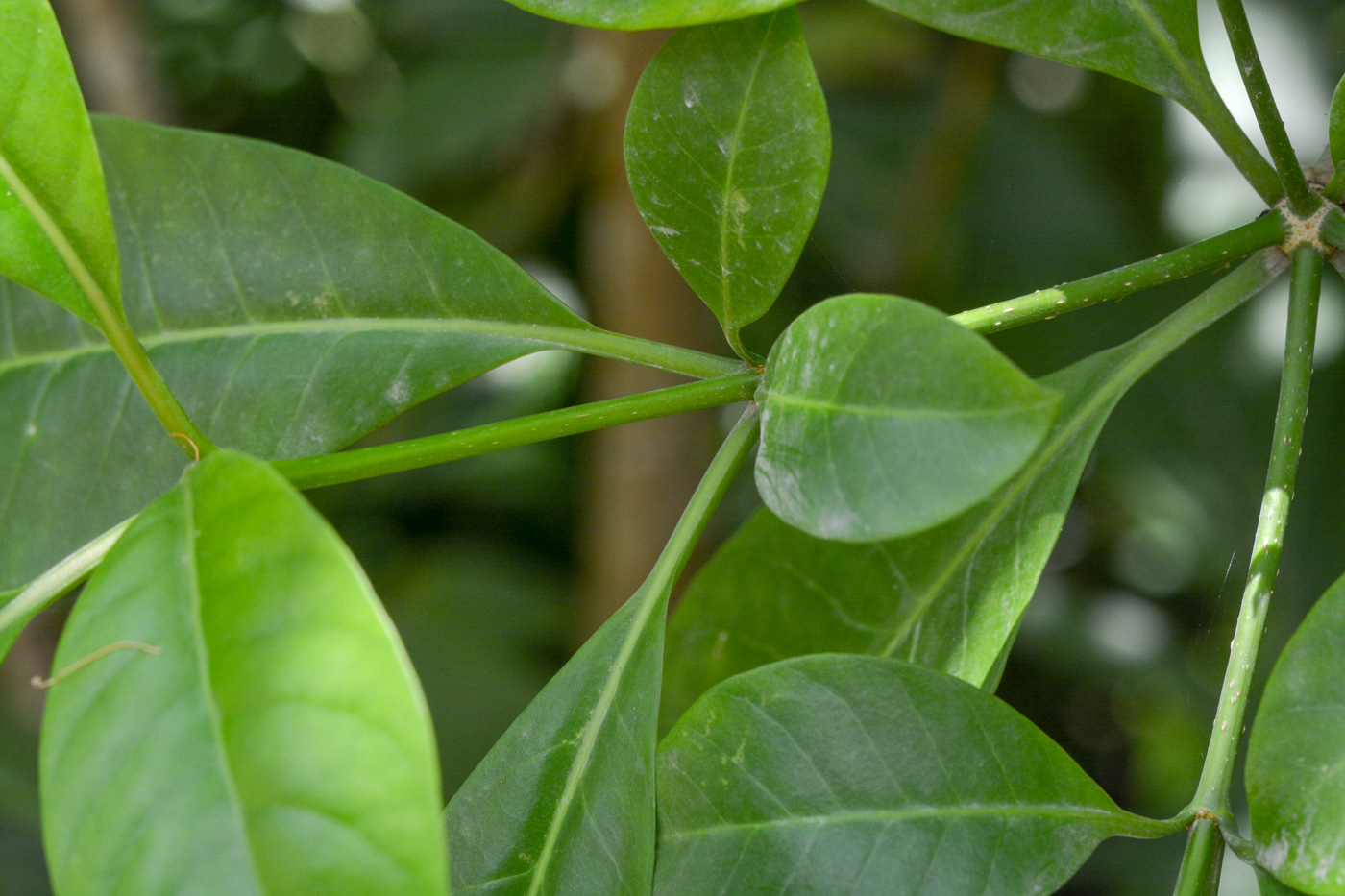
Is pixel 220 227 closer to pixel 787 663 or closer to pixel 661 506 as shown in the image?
pixel 787 663

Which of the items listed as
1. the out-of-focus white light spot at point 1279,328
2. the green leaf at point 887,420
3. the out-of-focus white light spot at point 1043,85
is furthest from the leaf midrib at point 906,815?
the out-of-focus white light spot at point 1043,85

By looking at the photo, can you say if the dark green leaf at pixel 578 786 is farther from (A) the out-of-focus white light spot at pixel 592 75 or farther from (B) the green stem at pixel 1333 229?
(A) the out-of-focus white light spot at pixel 592 75

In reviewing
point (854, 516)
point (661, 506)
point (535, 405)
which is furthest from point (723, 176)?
point (535, 405)

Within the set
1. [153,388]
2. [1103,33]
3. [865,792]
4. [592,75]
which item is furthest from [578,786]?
[592,75]

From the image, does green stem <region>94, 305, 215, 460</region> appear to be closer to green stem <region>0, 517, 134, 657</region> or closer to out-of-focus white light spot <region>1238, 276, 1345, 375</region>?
green stem <region>0, 517, 134, 657</region>

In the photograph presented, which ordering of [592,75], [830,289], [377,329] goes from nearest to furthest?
[377,329]
[830,289]
[592,75]

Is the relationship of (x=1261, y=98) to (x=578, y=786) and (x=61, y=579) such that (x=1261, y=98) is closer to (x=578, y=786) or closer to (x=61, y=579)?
(x=578, y=786)

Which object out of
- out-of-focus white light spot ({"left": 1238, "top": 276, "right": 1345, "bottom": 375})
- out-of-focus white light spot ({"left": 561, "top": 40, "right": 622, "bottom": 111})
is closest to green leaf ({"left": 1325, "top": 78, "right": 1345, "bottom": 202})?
out-of-focus white light spot ({"left": 1238, "top": 276, "right": 1345, "bottom": 375})
